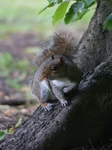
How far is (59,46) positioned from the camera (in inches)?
113

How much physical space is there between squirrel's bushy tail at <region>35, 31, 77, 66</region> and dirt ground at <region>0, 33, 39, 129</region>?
74 cm

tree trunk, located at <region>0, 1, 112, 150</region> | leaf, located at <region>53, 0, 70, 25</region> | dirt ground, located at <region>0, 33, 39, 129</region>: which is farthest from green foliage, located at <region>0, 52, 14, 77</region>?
leaf, located at <region>53, 0, 70, 25</region>

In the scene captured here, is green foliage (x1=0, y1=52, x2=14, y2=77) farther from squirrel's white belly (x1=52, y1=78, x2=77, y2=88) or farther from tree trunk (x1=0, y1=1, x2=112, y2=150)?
tree trunk (x1=0, y1=1, x2=112, y2=150)

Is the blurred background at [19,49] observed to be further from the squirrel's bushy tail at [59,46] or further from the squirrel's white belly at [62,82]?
the squirrel's white belly at [62,82]

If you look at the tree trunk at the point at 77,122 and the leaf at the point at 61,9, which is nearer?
the leaf at the point at 61,9

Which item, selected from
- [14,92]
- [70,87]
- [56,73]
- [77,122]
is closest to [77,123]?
[77,122]

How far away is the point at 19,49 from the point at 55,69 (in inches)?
219

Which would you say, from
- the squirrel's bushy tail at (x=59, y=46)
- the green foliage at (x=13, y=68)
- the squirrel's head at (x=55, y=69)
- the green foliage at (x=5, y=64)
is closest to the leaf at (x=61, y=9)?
the squirrel's head at (x=55, y=69)

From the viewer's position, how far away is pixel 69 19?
2004 millimetres

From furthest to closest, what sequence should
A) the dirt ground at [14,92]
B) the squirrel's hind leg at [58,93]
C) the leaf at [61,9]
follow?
1. the dirt ground at [14,92]
2. the squirrel's hind leg at [58,93]
3. the leaf at [61,9]

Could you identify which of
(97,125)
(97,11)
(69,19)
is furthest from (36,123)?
(97,11)

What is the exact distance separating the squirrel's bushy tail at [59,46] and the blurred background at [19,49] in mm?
212

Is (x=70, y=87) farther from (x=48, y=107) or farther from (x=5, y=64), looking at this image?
(x=5, y=64)

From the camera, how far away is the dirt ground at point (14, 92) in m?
3.57
